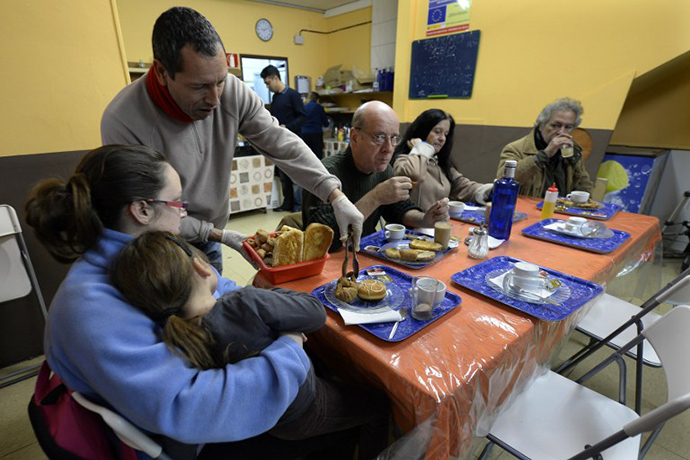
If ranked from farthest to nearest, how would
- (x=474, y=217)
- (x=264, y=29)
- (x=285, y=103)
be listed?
1. (x=264, y=29)
2. (x=285, y=103)
3. (x=474, y=217)

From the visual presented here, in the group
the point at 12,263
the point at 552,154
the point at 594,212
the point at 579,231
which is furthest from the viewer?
the point at 552,154

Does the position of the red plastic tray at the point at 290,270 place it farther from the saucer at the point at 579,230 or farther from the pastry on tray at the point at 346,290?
the saucer at the point at 579,230

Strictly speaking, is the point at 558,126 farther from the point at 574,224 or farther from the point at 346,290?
the point at 346,290

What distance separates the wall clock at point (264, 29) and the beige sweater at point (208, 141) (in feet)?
16.0

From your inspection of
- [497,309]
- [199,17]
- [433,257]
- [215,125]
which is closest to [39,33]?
[215,125]

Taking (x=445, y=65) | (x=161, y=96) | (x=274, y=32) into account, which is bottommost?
(x=161, y=96)

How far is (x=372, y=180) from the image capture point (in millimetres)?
1895

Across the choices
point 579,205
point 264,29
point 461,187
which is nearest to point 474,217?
point 461,187

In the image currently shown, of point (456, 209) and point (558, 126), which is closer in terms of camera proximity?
point (456, 209)

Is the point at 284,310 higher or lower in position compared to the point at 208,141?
lower

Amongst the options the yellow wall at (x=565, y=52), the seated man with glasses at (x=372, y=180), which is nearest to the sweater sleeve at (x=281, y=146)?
the seated man with glasses at (x=372, y=180)

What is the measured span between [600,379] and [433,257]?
4.50ft

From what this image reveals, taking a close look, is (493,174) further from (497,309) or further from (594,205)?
(497,309)

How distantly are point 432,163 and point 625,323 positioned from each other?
1.39 metres
